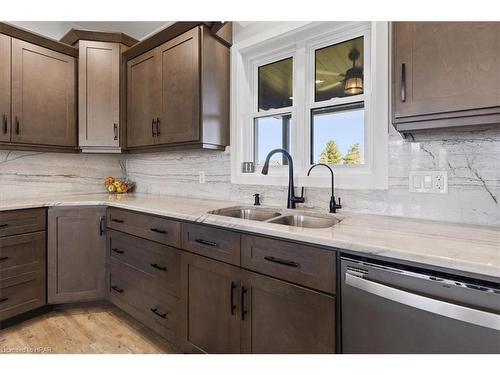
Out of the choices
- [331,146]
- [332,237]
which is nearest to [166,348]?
[332,237]

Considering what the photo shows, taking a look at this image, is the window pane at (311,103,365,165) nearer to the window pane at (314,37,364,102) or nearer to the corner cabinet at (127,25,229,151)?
the window pane at (314,37,364,102)

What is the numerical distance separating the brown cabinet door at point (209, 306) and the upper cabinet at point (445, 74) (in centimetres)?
109

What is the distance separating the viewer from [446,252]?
2.72 ft

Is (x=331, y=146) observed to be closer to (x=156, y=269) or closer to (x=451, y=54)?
(x=451, y=54)

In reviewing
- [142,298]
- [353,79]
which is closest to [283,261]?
[142,298]

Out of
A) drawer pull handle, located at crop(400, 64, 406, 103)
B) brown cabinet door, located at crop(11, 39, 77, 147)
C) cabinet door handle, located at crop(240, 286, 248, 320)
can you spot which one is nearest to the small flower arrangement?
brown cabinet door, located at crop(11, 39, 77, 147)

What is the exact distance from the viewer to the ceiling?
2.64 m

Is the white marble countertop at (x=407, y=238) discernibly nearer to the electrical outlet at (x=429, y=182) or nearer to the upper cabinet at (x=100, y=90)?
the electrical outlet at (x=429, y=182)

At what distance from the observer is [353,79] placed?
1736 millimetres

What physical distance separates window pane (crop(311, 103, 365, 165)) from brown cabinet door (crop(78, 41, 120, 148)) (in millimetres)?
1844

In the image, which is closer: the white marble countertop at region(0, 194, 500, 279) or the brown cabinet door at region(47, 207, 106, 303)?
the white marble countertop at region(0, 194, 500, 279)

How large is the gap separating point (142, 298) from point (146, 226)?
1.62 ft

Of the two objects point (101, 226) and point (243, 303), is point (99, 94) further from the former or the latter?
point (243, 303)

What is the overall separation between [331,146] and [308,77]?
1.74ft
